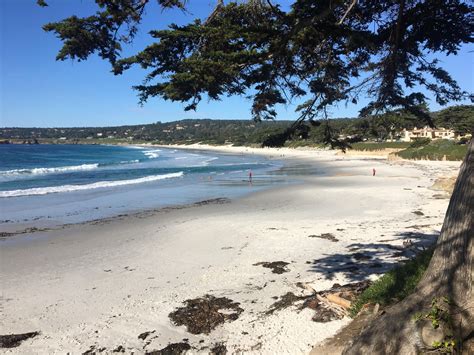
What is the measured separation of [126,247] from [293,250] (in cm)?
425

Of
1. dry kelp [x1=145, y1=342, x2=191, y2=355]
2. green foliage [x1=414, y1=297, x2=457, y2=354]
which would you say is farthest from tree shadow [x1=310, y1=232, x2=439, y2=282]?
green foliage [x1=414, y1=297, x2=457, y2=354]

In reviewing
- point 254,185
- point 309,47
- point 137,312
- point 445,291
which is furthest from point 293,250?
point 254,185

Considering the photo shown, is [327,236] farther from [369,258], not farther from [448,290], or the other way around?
[448,290]

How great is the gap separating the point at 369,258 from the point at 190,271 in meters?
3.52

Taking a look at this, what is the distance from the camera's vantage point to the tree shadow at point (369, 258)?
709cm

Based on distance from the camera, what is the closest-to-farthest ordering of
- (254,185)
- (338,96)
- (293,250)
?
(338,96) < (293,250) < (254,185)

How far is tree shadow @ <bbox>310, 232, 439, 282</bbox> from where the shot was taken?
7094 millimetres

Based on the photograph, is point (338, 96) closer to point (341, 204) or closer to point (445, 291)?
point (445, 291)

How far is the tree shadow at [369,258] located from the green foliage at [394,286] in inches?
46.3

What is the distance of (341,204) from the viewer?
54.6ft

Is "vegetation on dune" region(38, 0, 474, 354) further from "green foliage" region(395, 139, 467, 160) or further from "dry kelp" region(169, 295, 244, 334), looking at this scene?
"green foliage" region(395, 139, 467, 160)

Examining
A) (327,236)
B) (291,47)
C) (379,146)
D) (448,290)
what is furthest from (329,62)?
(379,146)

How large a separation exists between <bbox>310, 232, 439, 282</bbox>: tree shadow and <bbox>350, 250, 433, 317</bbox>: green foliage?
118 cm

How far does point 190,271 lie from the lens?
7871mm
